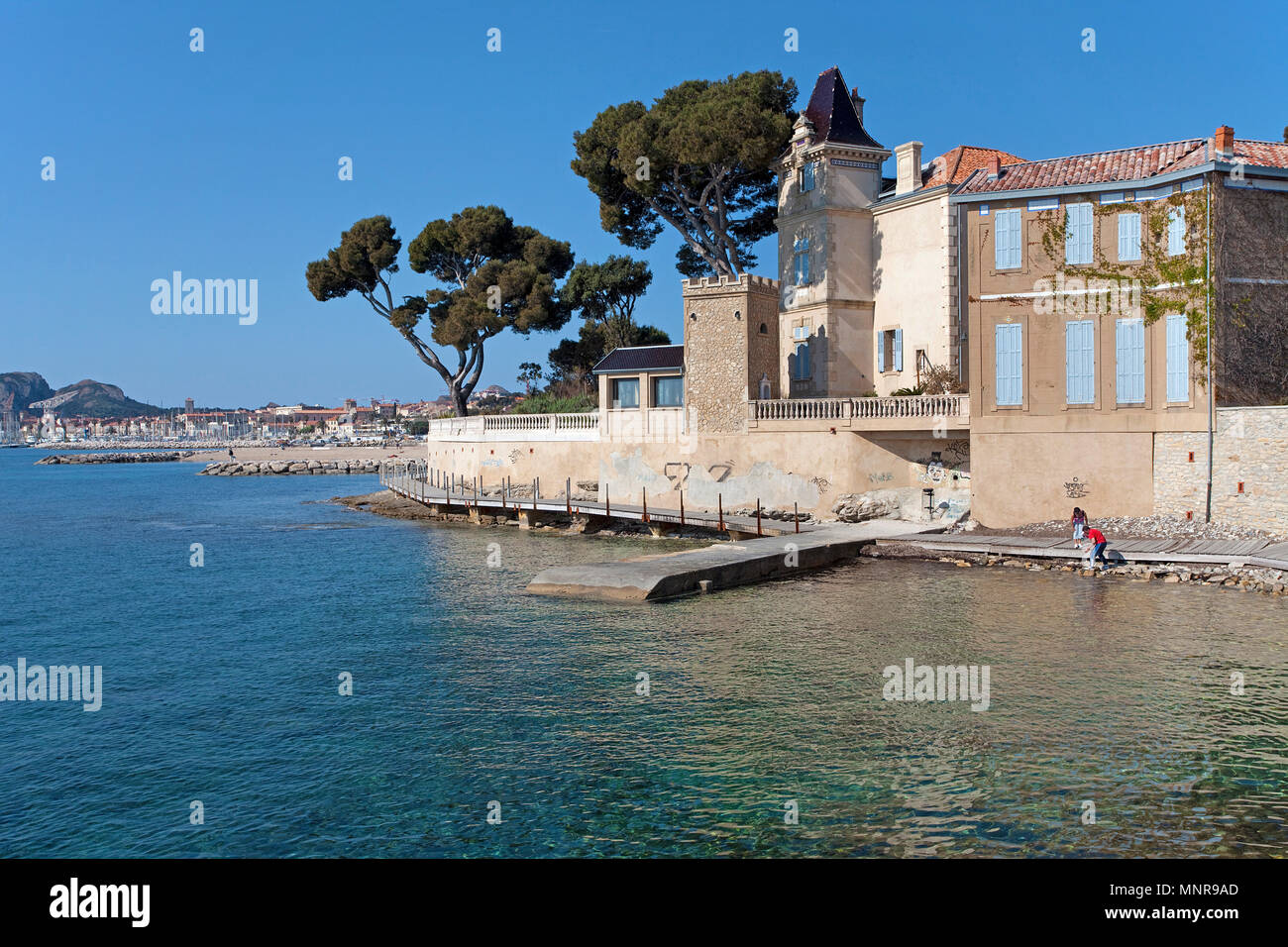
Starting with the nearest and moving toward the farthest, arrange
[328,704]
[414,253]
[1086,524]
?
[328,704]
[1086,524]
[414,253]

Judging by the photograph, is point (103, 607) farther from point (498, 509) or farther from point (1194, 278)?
point (1194, 278)

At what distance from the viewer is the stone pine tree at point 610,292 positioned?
56.2 metres

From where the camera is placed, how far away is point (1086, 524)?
2602 centimetres

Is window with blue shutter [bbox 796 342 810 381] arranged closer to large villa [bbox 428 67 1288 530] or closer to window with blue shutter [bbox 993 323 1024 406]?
large villa [bbox 428 67 1288 530]

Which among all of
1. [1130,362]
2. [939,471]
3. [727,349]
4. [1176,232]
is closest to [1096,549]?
[1130,362]

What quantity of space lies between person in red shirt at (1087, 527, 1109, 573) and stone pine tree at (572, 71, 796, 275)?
21.6 m

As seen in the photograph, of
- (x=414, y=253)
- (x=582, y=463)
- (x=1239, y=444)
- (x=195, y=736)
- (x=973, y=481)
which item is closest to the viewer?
(x=195, y=736)

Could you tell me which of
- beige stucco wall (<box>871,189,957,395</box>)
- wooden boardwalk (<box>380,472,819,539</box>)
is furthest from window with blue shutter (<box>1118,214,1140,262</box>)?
wooden boardwalk (<box>380,472,819,539</box>)

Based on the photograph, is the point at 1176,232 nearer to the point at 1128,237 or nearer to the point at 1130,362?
the point at 1128,237

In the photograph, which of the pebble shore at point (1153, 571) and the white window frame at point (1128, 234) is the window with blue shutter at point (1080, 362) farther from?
the pebble shore at point (1153, 571)

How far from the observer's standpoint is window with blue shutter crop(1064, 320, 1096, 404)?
26.3 metres

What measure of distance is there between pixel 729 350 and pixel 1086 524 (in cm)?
1429

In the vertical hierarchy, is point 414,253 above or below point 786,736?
above

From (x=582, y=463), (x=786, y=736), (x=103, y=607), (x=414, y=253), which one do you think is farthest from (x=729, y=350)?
(x=414, y=253)
